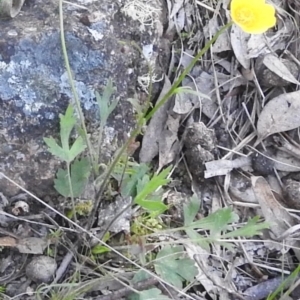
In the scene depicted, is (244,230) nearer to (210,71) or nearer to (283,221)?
(283,221)

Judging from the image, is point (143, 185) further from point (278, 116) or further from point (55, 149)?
point (278, 116)

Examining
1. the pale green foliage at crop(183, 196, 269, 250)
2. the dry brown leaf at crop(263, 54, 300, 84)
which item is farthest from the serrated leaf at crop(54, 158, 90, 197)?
the dry brown leaf at crop(263, 54, 300, 84)

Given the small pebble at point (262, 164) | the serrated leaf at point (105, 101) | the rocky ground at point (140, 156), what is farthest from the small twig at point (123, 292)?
the small pebble at point (262, 164)

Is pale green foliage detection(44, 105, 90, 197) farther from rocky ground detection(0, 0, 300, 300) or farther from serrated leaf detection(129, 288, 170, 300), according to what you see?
serrated leaf detection(129, 288, 170, 300)

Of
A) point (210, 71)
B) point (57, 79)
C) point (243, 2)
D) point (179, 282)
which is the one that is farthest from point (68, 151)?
point (210, 71)

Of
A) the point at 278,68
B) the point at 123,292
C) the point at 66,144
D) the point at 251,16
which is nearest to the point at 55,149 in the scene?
the point at 66,144

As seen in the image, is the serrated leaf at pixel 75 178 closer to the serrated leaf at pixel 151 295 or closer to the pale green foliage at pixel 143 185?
the pale green foliage at pixel 143 185
